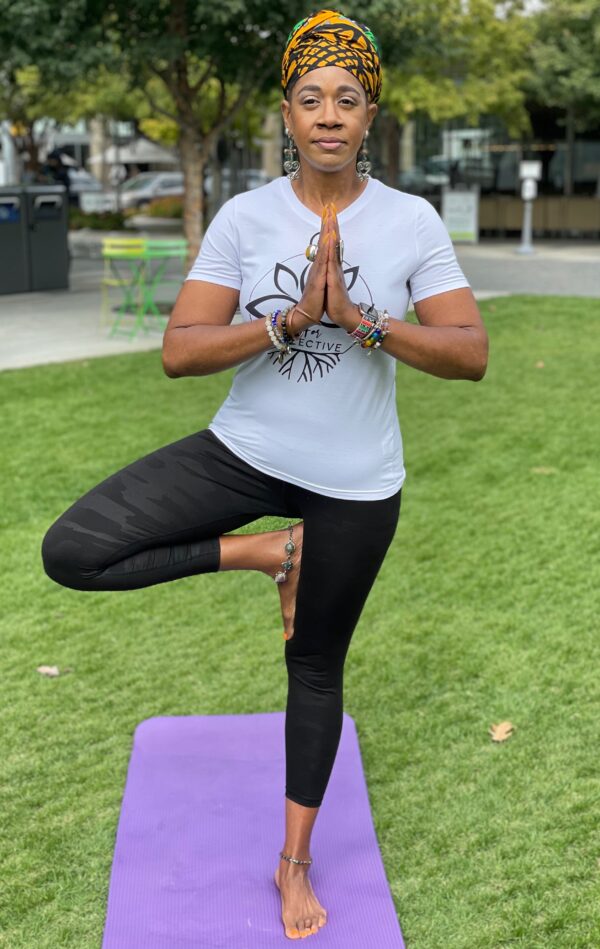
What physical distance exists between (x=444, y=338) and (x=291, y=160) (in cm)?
53

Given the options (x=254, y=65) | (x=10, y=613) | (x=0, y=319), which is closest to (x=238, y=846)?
(x=10, y=613)

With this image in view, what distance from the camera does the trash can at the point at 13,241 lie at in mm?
14250

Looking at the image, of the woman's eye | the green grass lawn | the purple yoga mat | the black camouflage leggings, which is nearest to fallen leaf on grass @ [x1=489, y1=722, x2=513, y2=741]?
the green grass lawn

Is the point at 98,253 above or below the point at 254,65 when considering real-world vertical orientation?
below

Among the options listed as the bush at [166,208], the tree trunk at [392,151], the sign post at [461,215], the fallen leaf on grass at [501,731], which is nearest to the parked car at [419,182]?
the tree trunk at [392,151]

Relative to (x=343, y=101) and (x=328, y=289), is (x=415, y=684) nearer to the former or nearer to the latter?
(x=328, y=289)

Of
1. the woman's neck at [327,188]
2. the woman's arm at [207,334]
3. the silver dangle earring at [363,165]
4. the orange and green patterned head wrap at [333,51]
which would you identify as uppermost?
the orange and green patterned head wrap at [333,51]

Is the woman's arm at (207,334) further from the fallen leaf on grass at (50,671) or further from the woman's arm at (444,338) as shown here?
the fallen leaf on grass at (50,671)

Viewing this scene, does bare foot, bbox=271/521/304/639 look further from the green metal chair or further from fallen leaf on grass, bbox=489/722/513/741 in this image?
the green metal chair

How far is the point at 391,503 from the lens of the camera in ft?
8.07

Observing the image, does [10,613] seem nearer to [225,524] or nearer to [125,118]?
[225,524]

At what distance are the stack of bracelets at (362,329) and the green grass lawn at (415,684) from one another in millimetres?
586

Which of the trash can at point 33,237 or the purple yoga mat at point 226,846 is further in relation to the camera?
the trash can at point 33,237

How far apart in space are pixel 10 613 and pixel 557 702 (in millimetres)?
2354
